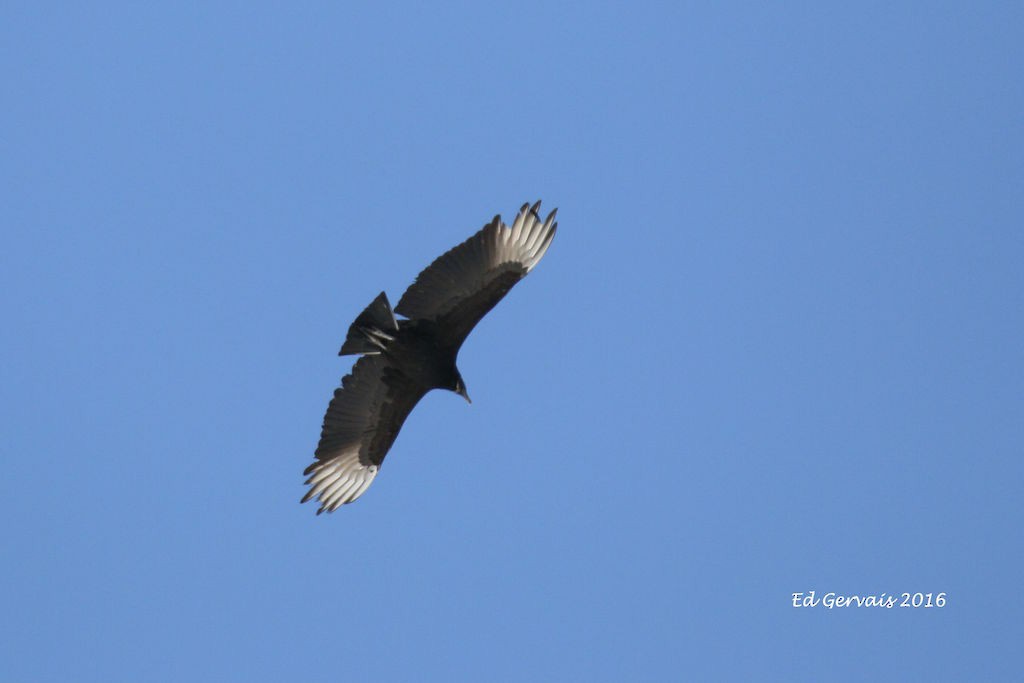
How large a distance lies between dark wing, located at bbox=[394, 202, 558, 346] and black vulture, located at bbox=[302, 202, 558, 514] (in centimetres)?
1

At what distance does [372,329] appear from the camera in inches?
529

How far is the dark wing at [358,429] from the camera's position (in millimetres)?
14445

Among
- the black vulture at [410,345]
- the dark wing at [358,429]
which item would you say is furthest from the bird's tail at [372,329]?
the dark wing at [358,429]

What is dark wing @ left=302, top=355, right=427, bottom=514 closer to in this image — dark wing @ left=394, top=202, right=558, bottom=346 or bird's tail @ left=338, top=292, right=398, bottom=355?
bird's tail @ left=338, top=292, right=398, bottom=355

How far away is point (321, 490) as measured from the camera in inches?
570

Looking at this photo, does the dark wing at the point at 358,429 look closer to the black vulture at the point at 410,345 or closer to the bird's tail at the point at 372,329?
the black vulture at the point at 410,345

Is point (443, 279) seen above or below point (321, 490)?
above

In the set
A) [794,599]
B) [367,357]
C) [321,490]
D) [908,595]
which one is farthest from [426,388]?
[908,595]

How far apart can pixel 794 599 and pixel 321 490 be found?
6.08 metres

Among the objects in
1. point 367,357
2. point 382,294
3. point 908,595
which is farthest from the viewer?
point 908,595

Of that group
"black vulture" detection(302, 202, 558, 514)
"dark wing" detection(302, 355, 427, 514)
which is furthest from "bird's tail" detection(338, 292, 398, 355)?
"dark wing" detection(302, 355, 427, 514)

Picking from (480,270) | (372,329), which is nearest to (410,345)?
(372,329)

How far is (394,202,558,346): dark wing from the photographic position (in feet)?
44.4

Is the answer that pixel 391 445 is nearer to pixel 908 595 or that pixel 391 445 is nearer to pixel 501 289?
pixel 501 289
